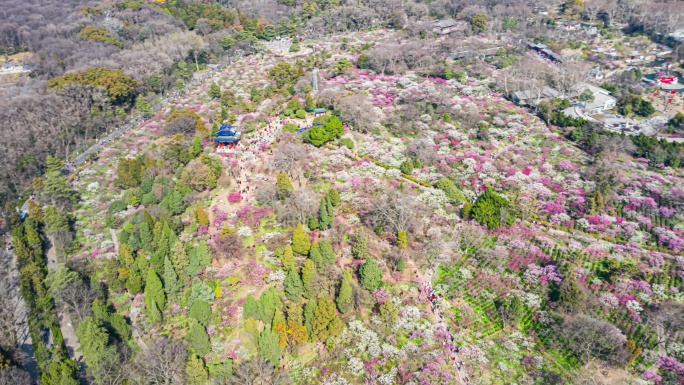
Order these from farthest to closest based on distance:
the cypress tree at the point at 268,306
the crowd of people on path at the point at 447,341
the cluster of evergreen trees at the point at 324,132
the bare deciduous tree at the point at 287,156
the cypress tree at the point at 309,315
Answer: the cluster of evergreen trees at the point at 324,132
the bare deciduous tree at the point at 287,156
the cypress tree at the point at 268,306
the cypress tree at the point at 309,315
the crowd of people on path at the point at 447,341

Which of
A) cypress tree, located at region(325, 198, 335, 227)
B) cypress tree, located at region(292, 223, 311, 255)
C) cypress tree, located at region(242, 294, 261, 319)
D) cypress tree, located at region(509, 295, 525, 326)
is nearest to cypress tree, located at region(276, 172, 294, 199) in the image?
cypress tree, located at region(325, 198, 335, 227)

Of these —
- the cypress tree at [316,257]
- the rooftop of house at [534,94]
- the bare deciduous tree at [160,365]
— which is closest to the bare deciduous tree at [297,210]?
the cypress tree at [316,257]

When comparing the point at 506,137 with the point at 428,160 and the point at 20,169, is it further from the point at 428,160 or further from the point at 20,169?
the point at 20,169

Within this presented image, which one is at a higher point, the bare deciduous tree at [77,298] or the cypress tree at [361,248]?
the cypress tree at [361,248]

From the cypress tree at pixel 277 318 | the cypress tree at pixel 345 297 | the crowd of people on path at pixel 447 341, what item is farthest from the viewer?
the cypress tree at pixel 345 297

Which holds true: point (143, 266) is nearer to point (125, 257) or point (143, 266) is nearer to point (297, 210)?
point (125, 257)

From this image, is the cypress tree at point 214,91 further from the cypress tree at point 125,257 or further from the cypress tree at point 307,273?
the cypress tree at point 307,273

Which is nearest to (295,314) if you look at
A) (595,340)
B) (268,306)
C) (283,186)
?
(268,306)

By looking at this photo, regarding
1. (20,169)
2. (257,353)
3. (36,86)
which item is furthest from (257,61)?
(257,353)
